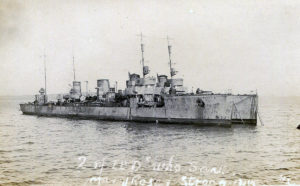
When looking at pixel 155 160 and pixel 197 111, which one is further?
pixel 197 111

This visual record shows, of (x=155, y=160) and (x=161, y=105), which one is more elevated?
(x=161, y=105)

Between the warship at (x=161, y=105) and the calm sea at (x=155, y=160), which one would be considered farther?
the warship at (x=161, y=105)

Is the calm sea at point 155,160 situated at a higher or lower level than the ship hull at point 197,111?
lower

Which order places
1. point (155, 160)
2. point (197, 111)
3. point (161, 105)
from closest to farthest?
1. point (155, 160)
2. point (197, 111)
3. point (161, 105)

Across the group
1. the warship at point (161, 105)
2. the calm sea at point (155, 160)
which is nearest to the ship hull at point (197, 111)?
the warship at point (161, 105)

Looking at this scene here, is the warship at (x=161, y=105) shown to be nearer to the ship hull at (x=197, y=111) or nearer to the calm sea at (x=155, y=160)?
the ship hull at (x=197, y=111)

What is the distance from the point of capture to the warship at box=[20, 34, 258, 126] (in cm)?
2672

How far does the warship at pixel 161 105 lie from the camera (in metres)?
26.7

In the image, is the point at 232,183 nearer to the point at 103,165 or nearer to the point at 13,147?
the point at 103,165

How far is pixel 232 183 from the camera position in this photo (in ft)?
35.3

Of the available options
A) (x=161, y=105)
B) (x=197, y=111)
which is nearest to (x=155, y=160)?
(x=197, y=111)

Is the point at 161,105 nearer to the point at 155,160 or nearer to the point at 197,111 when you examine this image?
the point at 197,111

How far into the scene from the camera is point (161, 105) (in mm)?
30938

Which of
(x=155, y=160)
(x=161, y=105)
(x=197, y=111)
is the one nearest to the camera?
(x=155, y=160)
